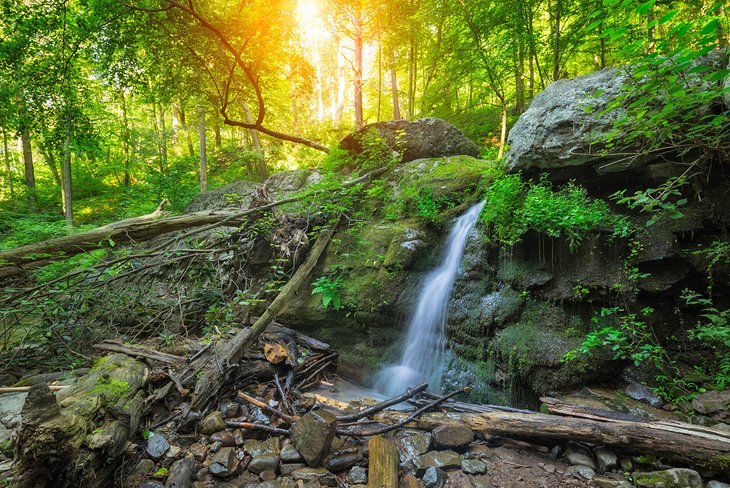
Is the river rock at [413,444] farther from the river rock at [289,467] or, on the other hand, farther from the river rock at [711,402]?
the river rock at [711,402]

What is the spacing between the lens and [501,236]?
4438 millimetres

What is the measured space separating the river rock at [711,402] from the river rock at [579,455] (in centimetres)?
120

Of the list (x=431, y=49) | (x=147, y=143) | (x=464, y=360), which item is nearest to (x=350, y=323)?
(x=464, y=360)

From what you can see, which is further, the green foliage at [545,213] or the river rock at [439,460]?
the green foliage at [545,213]

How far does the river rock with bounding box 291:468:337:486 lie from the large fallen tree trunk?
4385 mm

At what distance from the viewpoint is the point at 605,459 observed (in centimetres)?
262

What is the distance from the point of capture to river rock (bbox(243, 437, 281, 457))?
9.93ft

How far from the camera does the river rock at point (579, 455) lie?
2692mm

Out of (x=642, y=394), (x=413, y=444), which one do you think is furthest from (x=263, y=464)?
(x=642, y=394)

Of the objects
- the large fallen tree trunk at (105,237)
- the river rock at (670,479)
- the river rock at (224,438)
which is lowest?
the river rock at (224,438)

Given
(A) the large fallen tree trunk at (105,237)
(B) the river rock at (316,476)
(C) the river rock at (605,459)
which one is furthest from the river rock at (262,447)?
(A) the large fallen tree trunk at (105,237)

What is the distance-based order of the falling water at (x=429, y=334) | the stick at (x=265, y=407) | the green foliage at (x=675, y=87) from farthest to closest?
the falling water at (x=429, y=334) → the stick at (x=265, y=407) → the green foliage at (x=675, y=87)

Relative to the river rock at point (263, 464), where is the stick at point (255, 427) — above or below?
above

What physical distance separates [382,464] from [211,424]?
1939 mm
